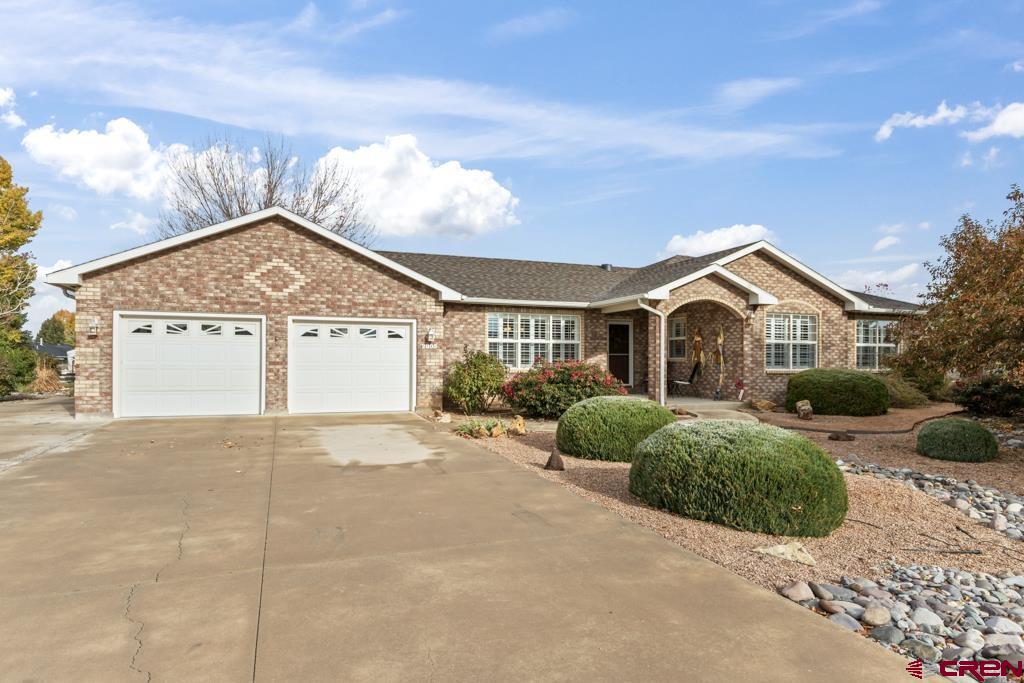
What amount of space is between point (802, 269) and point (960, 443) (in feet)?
31.5

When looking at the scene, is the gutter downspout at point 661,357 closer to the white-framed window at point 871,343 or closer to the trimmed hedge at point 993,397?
the trimmed hedge at point 993,397

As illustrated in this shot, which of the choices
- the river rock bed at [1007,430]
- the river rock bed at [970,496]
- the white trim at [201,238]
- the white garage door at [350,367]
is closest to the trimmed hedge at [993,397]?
the river rock bed at [1007,430]

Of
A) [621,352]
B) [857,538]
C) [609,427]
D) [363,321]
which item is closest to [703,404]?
[621,352]

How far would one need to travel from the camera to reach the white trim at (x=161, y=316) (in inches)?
496

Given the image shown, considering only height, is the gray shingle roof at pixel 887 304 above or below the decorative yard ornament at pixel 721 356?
above

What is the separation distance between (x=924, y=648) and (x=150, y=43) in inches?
547

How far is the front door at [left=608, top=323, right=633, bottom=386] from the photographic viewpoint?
18.4 metres

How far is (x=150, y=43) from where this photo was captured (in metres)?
11.0

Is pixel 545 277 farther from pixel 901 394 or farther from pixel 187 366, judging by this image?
pixel 901 394

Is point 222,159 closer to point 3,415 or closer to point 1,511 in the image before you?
point 3,415

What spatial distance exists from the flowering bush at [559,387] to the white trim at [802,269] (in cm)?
588

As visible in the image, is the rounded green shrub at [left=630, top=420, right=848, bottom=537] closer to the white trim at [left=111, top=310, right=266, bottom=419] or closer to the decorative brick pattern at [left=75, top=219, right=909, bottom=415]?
the decorative brick pattern at [left=75, top=219, right=909, bottom=415]

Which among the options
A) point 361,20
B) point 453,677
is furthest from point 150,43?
point 453,677

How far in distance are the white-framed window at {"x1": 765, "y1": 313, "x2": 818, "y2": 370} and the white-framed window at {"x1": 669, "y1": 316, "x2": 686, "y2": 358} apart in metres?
2.62
